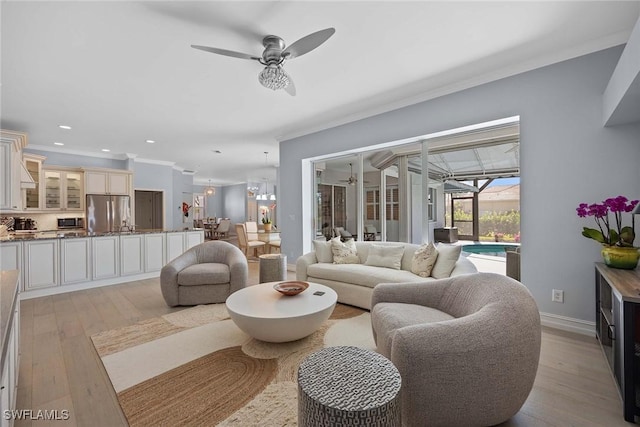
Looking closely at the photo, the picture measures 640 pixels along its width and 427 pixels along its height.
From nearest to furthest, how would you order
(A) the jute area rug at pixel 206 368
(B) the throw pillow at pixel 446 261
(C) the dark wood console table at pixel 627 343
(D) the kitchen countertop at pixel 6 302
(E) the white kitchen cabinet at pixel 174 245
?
(D) the kitchen countertop at pixel 6 302 < (C) the dark wood console table at pixel 627 343 < (A) the jute area rug at pixel 206 368 < (B) the throw pillow at pixel 446 261 < (E) the white kitchen cabinet at pixel 174 245

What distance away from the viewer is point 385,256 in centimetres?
379

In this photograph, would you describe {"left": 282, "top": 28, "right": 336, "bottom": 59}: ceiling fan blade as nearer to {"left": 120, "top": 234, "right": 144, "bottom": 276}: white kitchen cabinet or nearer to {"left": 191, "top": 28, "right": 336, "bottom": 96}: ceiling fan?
{"left": 191, "top": 28, "right": 336, "bottom": 96}: ceiling fan

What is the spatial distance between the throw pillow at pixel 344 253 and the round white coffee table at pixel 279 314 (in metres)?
1.33

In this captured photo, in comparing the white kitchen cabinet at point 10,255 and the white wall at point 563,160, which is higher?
the white wall at point 563,160

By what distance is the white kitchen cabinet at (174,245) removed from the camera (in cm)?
547

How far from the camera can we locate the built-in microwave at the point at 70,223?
6.45m

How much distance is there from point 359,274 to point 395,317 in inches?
64.4

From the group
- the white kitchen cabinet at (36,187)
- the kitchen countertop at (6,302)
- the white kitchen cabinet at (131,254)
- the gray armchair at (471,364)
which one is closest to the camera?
the kitchen countertop at (6,302)

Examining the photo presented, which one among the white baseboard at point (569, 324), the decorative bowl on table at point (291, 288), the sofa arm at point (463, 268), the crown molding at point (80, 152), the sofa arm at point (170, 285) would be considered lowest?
the white baseboard at point (569, 324)

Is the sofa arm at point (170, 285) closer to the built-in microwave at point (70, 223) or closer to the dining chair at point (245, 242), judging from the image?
the dining chair at point (245, 242)

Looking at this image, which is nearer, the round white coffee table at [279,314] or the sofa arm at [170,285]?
the round white coffee table at [279,314]

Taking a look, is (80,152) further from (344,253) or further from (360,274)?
(360,274)

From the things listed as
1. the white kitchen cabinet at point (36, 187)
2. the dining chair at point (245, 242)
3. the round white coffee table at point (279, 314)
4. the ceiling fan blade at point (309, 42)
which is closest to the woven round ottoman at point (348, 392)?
the round white coffee table at point (279, 314)

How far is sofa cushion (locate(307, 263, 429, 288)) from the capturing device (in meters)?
3.28
